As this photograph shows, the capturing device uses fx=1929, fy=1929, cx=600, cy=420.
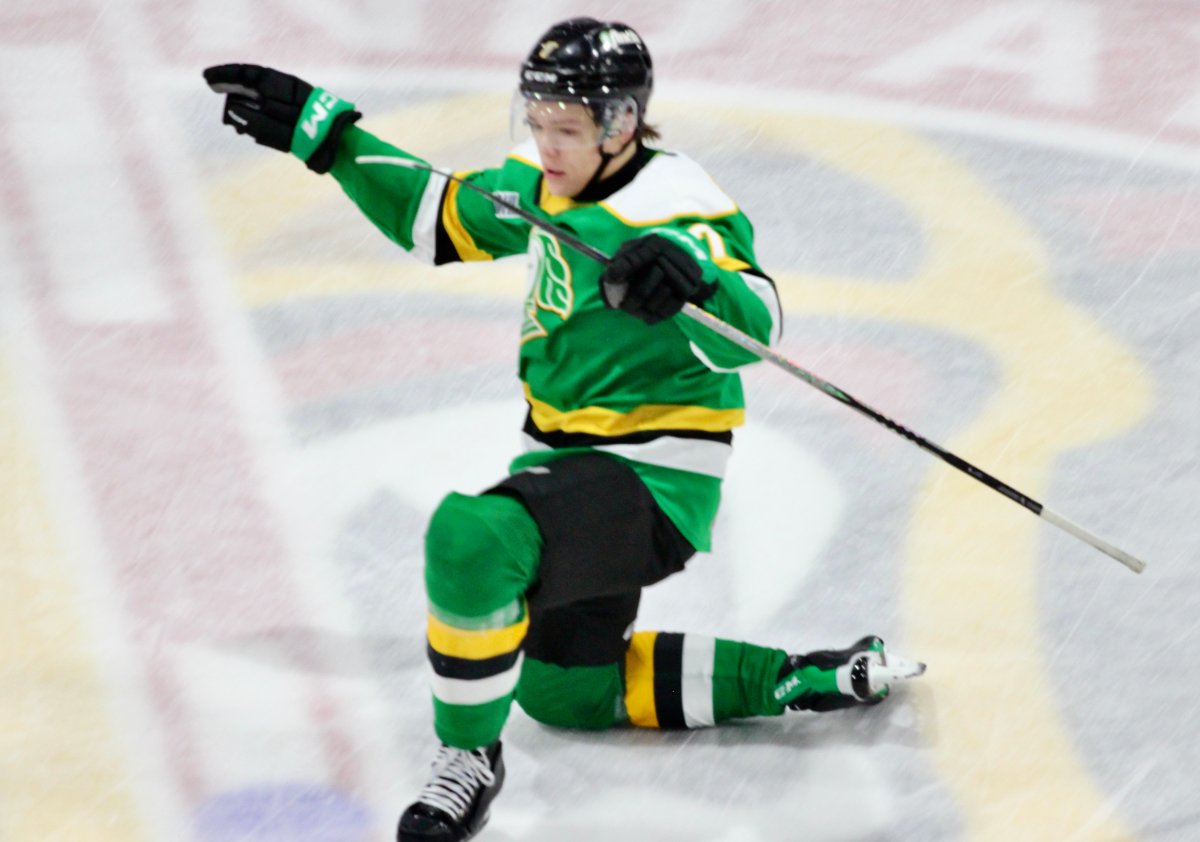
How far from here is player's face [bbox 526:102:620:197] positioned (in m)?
2.65

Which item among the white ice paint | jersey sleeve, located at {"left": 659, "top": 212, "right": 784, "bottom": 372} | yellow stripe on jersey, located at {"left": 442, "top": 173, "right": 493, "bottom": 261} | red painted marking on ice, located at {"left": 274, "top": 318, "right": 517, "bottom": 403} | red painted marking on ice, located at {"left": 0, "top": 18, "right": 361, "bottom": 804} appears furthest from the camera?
the white ice paint

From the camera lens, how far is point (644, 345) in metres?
2.71

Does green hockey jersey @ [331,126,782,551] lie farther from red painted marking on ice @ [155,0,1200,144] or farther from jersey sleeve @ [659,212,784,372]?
red painted marking on ice @ [155,0,1200,144]

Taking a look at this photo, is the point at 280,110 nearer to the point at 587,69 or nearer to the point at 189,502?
the point at 587,69

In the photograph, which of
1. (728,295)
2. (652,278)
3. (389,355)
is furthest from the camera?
(389,355)

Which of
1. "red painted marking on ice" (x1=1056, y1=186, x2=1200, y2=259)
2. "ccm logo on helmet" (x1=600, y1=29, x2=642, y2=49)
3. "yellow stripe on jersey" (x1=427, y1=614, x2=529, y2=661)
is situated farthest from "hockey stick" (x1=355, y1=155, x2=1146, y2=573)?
"red painted marking on ice" (x1=1056, y1=186, x2=1200, y2=259)

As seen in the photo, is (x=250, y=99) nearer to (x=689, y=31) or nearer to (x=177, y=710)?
(x=177, y=710)

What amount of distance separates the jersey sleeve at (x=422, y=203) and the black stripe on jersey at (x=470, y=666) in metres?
0.69

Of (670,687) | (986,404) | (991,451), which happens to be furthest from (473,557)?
(986,404)

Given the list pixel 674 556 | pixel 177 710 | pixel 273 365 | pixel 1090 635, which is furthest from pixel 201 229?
pixel 1090 635

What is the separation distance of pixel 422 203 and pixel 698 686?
85 cm

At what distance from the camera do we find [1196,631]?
3143mm

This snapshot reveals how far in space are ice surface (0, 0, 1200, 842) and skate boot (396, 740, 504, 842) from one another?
0.40 ft

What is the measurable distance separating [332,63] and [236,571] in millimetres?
1923
